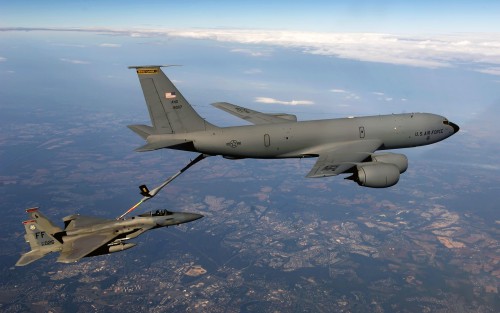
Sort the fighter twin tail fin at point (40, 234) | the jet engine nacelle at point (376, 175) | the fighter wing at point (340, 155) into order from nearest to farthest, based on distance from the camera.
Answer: the fighter wing at point (340, 155) → the jet engine nacelle at point (376, 175) → the fighter twin tail fin at point (40, 234)

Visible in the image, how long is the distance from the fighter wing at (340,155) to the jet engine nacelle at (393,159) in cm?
95

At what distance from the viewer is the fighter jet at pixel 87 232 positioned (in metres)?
41.6

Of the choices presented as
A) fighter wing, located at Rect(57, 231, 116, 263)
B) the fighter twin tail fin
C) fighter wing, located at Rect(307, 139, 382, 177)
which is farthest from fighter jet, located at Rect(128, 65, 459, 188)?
the fighter twin tail fin

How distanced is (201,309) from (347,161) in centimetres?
17485

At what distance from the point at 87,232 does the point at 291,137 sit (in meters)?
24.2

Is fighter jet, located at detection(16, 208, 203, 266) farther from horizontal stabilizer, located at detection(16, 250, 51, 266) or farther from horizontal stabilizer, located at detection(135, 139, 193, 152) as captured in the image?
horizontal stabilizer, located at detection(135, 139, 193, 152)

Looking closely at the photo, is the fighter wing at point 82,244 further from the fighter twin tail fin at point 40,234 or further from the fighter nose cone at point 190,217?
the fighter nose cone at point 190,217

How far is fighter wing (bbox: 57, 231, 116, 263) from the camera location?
3728 centimetres

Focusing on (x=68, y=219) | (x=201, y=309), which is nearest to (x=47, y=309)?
(x=201, y=309)

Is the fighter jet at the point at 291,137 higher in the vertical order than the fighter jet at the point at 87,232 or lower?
higher

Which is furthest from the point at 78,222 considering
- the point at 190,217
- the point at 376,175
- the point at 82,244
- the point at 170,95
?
the point at 376,175

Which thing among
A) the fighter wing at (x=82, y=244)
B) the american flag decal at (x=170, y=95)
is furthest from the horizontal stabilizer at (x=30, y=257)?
the american flag decal at (x=170, y=95)

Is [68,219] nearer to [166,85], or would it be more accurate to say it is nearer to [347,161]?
[166,85]

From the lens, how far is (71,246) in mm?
40812
